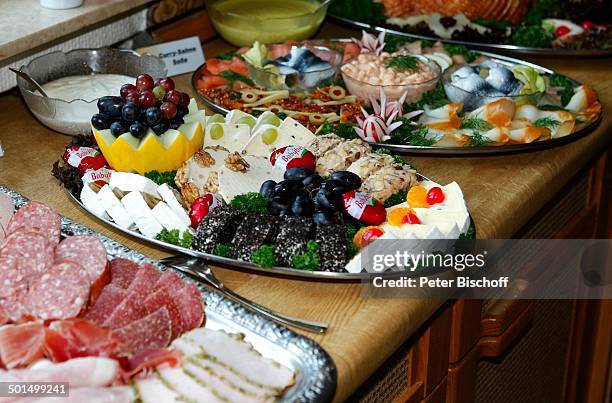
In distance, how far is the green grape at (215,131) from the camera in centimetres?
179

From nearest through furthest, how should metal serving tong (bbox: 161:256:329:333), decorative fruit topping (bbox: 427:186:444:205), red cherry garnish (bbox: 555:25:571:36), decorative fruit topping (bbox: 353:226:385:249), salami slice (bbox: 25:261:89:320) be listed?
salami slice (bbox: 25:261:89:320)
metal serving tong (bbox: 161:256:329:333)
decorative fruit topping (bbox: 353:226:385:249)
decorative fruit topping (bbox: 427:186:444:205)
red cherry garnish (bbox: 555:25:571:36)

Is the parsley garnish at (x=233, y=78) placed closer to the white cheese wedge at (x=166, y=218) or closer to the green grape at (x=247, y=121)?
the green grape at (x=247, y=121)

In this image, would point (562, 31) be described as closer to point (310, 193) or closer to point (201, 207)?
point (310, 193)

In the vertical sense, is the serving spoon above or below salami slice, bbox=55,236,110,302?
below

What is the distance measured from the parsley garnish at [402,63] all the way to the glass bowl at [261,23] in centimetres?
36

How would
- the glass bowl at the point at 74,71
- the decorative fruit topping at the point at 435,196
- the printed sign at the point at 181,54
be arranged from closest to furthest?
1. the decorative fruit topping at the point at 435,196
2. the glass bowl at the point at 74,71
3. the printed sign at the point at 181,54

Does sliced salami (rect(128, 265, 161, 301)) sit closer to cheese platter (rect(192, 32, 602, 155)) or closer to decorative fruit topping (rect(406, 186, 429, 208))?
decorative fruit topping (rect(406, 186, 429, 208))

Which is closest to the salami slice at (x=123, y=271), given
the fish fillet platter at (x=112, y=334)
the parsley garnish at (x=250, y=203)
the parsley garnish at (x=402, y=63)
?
the fish fillet platter at (x=112, y=334)

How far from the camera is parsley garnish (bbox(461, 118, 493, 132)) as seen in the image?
1.92 m

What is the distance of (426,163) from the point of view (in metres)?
1.87

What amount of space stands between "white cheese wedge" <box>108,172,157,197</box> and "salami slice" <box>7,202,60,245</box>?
0.15 metres

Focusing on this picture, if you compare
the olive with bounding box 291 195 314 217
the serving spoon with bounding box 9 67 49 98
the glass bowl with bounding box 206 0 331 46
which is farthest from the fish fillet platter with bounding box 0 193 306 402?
the glass bowl with bounding box 206 0 331 46

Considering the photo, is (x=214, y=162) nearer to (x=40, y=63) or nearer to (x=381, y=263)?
(x=381, y=263)

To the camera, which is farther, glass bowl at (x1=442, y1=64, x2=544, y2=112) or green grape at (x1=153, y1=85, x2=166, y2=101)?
glass bowl at (x1=442, y1=64, x2=544, y2=112)
